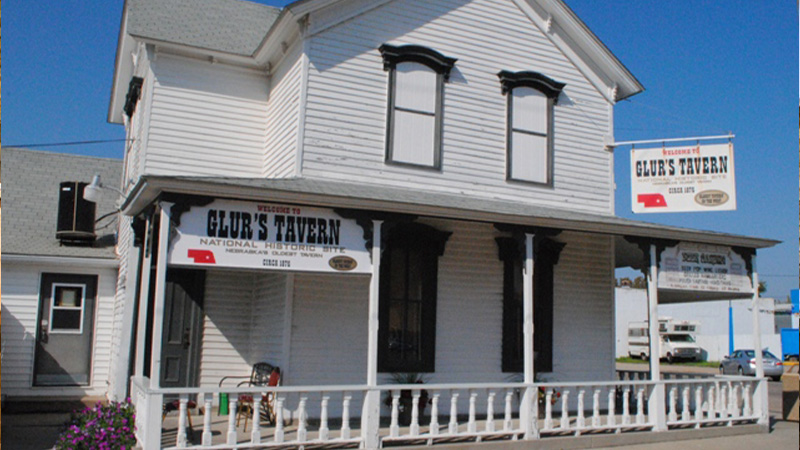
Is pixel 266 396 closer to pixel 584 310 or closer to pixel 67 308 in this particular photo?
pixel 584 310

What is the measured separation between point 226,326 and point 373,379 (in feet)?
13.6

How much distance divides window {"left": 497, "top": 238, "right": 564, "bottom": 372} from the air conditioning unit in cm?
888

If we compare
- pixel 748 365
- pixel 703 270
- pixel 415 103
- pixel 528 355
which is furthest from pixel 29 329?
pixel 748 365

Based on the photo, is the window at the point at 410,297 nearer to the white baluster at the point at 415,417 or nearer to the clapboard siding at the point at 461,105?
the clapboard siding at the point at 461,105

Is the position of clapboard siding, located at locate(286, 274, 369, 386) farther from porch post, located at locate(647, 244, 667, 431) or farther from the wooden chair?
porch post, located at locate(647, 244, 667, 431)

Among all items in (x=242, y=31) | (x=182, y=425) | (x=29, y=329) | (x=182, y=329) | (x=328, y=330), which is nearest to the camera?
(x=182, y=425)

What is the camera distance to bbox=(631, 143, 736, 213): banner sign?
13406mm

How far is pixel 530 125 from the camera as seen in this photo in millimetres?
14188

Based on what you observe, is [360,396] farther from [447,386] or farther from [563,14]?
[563,14]

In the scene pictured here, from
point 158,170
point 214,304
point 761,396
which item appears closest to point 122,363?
point 214,304

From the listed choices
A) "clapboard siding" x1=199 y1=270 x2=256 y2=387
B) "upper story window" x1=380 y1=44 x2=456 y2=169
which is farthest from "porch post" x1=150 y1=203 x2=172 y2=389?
"upper story window" x1=380 y1=44 x2=456 y2=169

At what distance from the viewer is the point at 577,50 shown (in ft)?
48.7

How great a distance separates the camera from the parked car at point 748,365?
31.5 meters

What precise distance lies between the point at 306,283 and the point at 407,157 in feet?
9.83
